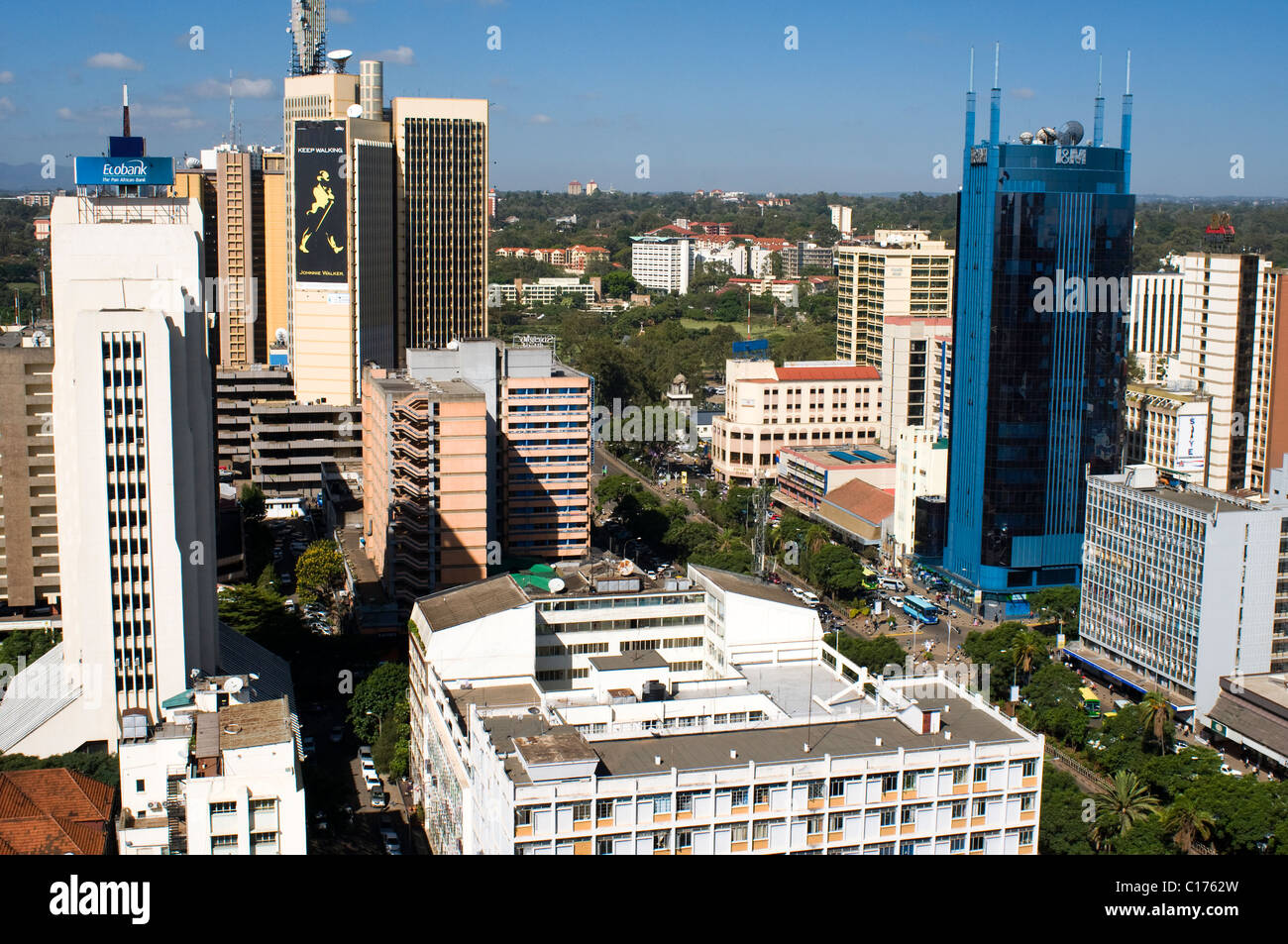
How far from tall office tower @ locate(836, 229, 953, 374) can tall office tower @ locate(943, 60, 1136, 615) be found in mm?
18774

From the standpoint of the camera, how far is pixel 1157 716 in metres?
27.8

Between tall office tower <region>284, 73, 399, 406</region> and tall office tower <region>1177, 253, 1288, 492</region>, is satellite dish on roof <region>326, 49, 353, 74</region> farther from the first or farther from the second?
tall office tower <region>1177, 253, 1288, 492</region>

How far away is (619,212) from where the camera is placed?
175 m

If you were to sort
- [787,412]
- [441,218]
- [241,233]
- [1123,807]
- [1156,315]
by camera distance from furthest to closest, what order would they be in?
[241,233] < [1156,315] < [787,412] < [441,218] < [1123,807]

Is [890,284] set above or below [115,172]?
below

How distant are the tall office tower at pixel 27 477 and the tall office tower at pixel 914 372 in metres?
31.3

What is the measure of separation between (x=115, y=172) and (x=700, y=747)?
55.9 feet

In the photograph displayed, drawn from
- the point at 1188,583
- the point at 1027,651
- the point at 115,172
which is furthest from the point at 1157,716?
the point at 115,172

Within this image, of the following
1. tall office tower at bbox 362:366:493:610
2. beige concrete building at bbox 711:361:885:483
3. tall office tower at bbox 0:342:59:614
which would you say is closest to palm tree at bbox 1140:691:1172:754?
tall office tower at bbox 362:366:493:610

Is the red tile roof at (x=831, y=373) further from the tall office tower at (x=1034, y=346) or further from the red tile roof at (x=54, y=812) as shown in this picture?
the red tile roof at (x=54, y=812)
